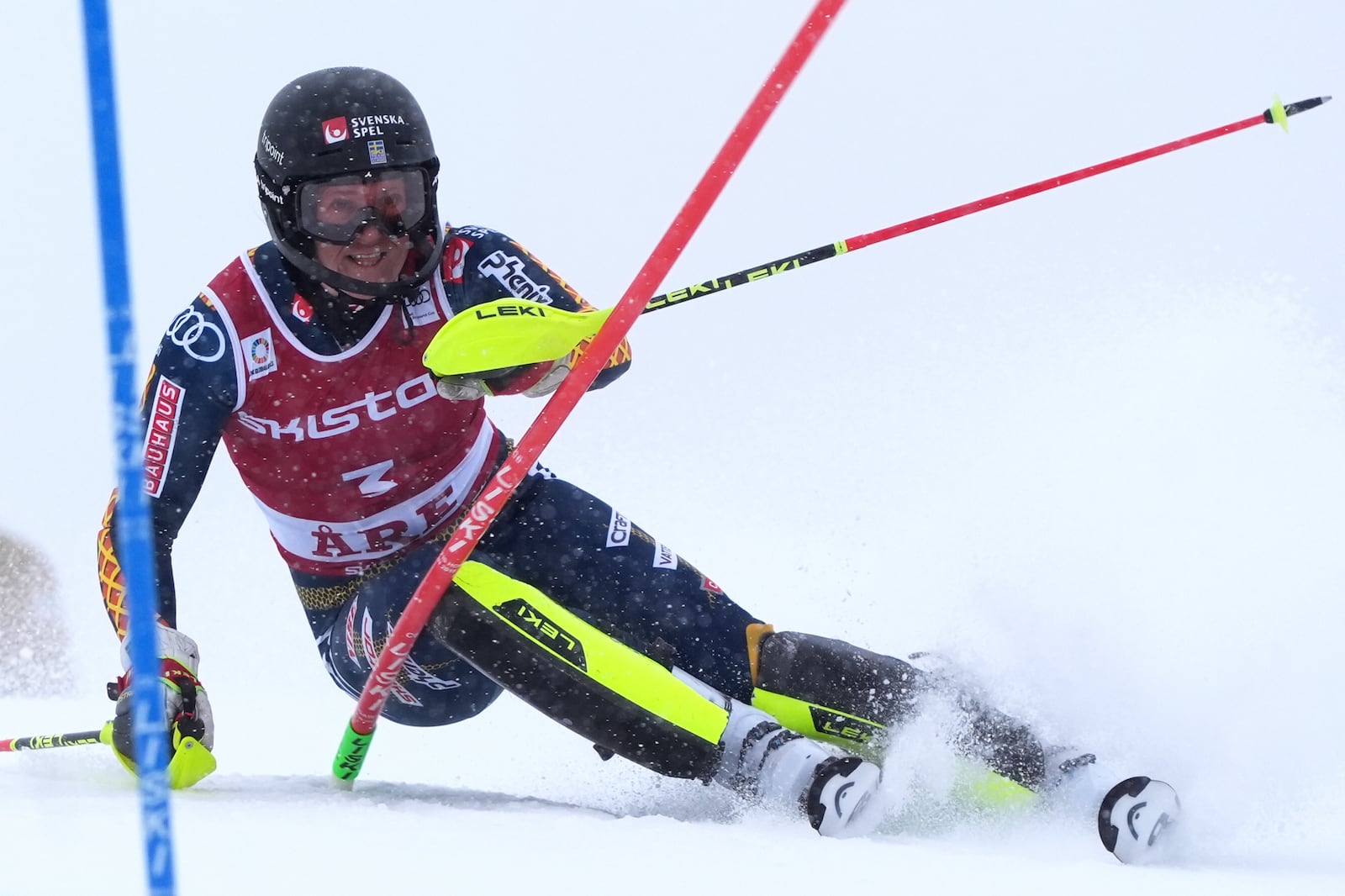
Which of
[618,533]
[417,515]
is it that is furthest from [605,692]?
[417,515]

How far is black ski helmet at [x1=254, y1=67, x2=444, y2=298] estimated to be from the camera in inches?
96.1

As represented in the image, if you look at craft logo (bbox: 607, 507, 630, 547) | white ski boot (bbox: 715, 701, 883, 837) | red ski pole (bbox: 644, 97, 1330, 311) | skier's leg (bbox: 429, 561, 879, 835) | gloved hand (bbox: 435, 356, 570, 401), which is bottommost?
white ski boot (bbox: 715, 701, 883, 837)

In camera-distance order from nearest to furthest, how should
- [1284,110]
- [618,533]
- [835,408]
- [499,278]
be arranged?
1. [1284,110]
2. [499,278]
3. [618,533]
4. [835,408]

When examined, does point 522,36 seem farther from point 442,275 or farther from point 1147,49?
point 442,275

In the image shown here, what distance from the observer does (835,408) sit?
6.96 m

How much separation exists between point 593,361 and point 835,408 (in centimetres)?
503

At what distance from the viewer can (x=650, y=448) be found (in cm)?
709

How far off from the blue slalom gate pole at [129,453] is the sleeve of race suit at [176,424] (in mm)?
1584

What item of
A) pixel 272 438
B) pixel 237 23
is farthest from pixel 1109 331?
pixel 237 23

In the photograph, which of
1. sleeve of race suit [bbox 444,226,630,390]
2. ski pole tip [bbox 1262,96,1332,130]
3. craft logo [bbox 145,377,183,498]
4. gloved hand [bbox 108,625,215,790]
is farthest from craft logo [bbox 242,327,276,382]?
ski pole tip [bbox 1262,96,1332,130]

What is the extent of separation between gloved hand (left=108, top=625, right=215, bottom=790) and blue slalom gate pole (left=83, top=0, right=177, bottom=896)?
141 cm

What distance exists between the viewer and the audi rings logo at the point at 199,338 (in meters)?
2.44

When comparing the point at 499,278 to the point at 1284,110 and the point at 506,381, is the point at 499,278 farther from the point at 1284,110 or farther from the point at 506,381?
the point at 1284,110

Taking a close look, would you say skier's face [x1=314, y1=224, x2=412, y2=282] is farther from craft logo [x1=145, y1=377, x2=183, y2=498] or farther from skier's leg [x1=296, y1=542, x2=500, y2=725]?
skier's leg [x1=296, y1=542, x2=500, y2=725]
